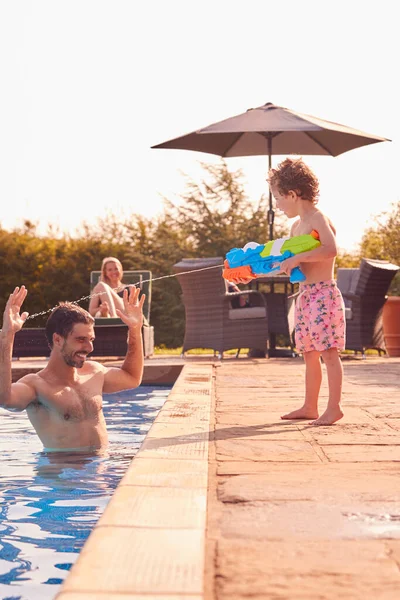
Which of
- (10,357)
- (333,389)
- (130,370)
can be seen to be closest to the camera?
(10,357)

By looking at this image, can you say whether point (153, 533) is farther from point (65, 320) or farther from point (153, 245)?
point (153, 245)

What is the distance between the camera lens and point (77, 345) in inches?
174

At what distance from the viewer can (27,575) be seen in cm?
259

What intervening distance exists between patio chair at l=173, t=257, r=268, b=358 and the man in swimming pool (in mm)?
4746

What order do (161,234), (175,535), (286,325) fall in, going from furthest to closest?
(161,234), (286,325), (175,535)

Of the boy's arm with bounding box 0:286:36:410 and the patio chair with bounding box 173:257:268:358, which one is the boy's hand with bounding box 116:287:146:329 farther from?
the patio chair with bounding box 173:257:268:358

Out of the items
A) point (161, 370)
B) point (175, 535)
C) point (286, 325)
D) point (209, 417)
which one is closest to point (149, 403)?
point (161, 370)

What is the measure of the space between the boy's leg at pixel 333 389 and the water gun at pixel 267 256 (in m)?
0.39

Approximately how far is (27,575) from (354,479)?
1.00 m

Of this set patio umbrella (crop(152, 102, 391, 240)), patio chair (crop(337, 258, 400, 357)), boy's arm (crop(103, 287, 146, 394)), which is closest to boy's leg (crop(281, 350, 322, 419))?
boy's arm (crop(103, 287, 146, 394))

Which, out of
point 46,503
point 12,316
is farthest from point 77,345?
point 46,503

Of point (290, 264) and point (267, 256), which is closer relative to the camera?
point (290, 264)

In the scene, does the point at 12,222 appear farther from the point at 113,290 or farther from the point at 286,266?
the point at 286,266

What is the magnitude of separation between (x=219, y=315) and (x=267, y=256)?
5491 mm
